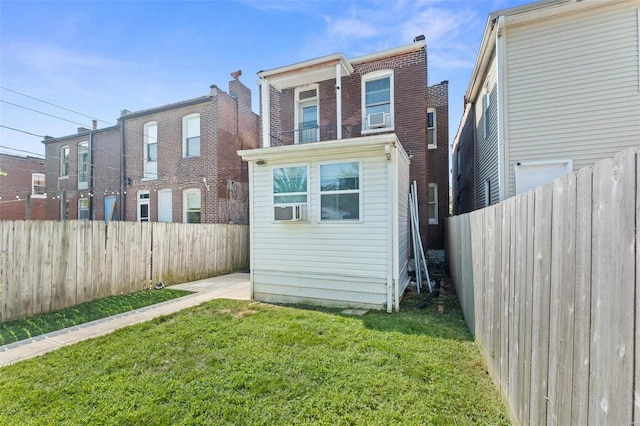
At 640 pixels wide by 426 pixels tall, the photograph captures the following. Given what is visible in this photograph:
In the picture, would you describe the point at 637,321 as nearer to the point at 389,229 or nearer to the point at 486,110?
the point at 389,229

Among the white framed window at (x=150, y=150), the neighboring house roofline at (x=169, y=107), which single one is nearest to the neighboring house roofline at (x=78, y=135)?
the neighboring house roofline at (x=169, y=107)

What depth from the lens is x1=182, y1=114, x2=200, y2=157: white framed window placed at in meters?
12.8

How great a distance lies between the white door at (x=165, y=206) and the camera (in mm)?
13109

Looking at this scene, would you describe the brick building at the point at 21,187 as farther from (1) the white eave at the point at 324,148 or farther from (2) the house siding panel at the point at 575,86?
(2) the house siding panel at the point at 575,86

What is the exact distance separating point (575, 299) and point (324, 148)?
5.12 m

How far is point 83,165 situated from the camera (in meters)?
15.5

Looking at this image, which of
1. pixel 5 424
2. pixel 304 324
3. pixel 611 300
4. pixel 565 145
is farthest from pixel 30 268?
pixel 565 145

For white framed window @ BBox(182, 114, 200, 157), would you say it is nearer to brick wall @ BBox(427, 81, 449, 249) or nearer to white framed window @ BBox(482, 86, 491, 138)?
brick wall @ BBox(427, 81, 449, 249)

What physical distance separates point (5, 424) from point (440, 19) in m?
10.0

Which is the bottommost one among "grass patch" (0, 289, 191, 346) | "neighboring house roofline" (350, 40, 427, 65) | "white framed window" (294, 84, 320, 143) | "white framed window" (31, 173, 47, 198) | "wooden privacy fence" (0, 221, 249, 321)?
"grass patch" (0, 289, 191, 346)

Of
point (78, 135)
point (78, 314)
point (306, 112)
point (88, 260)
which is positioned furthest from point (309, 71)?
point (78, 135)

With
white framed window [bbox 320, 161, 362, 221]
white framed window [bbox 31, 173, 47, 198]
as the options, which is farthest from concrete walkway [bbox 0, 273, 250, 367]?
white framed window [bbox 31, 173, 47, 198]

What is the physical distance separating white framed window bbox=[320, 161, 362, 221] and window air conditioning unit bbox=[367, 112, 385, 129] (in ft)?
13.8

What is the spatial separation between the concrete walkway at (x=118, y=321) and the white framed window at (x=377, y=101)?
6.55 meters
